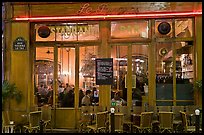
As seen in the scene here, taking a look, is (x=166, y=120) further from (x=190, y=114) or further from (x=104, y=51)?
(x=104, y=51)

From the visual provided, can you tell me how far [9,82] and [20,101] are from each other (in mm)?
715

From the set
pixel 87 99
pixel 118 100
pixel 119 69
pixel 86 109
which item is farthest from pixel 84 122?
pixel 119 69

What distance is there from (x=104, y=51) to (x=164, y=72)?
6.74 ft

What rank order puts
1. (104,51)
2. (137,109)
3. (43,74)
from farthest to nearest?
(43,74) < (104,51) < (137,109)

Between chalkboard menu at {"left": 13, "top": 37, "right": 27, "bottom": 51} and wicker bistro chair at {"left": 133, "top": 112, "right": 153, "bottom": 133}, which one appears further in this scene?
chalkboard menu at {"left": 13, "top": 37, "right": 27, "bottom": 51}

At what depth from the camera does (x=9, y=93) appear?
36.3 feet

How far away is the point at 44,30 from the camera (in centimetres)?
1170

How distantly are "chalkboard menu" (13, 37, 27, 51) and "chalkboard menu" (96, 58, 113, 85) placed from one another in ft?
8.29

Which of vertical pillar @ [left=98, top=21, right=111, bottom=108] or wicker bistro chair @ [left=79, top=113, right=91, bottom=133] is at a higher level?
vertical pillar @ [left=98, top=21, right=111, bottom=108]

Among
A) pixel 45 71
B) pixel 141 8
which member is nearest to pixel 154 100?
pixel 141 8

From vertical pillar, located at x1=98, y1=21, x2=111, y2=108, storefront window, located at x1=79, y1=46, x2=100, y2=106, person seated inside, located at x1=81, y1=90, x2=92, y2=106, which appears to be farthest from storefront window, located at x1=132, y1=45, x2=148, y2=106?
person seated inside, located at x1=81, y1=90, x2=92, y2=106

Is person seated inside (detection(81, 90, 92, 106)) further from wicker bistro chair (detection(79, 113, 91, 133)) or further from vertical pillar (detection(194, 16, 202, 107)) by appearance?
vertical pillar (detection(194, 16, 202, 107))

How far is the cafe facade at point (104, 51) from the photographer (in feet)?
36.4

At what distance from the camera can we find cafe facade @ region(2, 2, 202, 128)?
11102 millimetres
